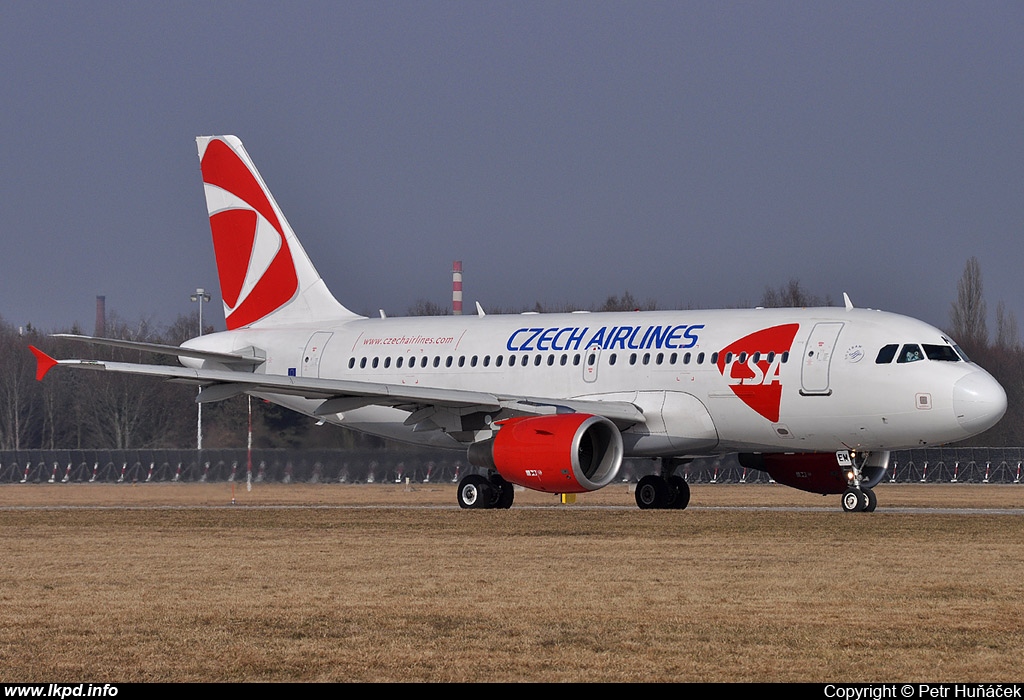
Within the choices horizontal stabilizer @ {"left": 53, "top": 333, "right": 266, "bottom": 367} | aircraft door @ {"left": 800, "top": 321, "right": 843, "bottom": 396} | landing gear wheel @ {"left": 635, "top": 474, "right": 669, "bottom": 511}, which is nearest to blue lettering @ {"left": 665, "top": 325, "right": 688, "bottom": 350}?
aircraft door @ {"left": 800, "top": 321, "right": 843, "bottom": 396}

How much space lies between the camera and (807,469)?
1192 inches

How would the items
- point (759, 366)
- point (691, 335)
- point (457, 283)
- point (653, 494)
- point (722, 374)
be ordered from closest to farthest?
point (759, 366) < point (722, 374) < point (691, 335) < point (653, 494) < point (457, 283)

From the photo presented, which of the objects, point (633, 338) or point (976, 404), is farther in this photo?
point (633, 338)

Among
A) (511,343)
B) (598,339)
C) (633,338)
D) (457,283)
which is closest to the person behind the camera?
(633,338)

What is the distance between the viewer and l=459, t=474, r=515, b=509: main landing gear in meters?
30.6

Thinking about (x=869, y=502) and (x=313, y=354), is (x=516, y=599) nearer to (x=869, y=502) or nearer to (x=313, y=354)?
(x=869, y=502)

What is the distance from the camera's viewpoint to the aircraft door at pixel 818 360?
2733cm

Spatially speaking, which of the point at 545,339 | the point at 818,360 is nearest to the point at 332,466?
the point at 545,339

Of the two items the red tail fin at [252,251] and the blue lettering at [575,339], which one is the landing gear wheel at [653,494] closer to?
the blue lettering at [575,339]

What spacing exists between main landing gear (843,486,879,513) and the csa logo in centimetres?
192

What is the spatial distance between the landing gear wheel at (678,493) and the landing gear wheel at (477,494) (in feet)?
11.9

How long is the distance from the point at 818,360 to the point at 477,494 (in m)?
7.51

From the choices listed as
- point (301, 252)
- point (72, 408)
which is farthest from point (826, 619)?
point (72, 408)

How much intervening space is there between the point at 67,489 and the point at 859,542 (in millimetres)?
31425
